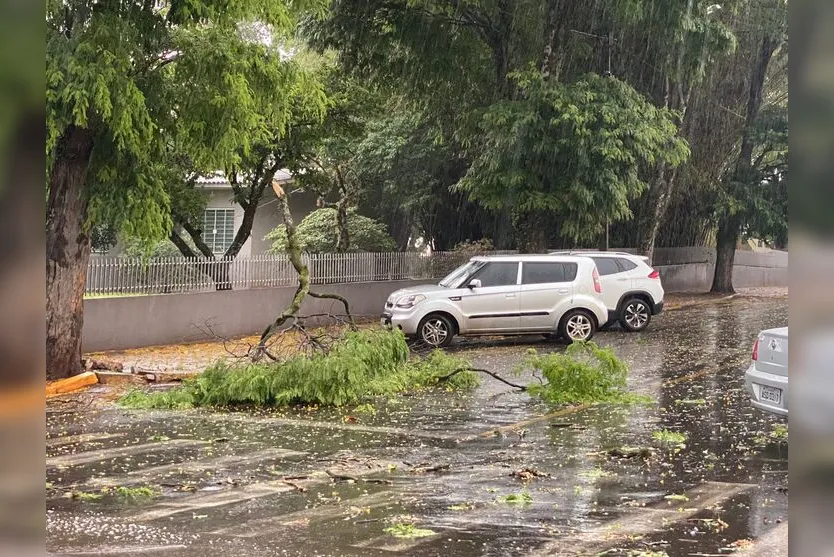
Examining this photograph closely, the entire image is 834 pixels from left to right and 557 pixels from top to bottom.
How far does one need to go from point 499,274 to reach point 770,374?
10.00 m

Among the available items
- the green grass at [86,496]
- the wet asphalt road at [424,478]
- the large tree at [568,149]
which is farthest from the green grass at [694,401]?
the large tree at [568,149]

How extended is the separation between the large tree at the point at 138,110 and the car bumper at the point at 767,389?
7.64m

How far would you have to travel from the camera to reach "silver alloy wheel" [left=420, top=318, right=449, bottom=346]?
62.9 ft

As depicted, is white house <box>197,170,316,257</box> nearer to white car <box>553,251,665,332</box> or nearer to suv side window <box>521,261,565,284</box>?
white car <box>553,251,665,332</box>

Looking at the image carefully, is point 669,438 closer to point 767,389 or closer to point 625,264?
point 767,389

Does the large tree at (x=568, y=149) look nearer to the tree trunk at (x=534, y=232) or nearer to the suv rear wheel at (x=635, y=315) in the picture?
the tree trunk at (x=534, y=232)

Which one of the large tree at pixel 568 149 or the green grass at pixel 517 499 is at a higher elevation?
the large tree at pixel 568 149

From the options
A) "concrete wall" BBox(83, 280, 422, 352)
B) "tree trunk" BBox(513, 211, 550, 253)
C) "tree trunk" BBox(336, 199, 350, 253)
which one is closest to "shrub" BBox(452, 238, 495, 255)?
"tree trunk" BBox(513, 211, 550, 253)

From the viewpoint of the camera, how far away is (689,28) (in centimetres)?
2561

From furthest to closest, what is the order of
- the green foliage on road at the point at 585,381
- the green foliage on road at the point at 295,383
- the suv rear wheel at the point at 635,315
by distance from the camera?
1. the suv rear wheel at the point at 635,315
2. the green foliage on road at the point at 585,381
3. the green foliage on road at the point at 295,383

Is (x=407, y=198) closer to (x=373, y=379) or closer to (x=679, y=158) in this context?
(x=679, y=158)

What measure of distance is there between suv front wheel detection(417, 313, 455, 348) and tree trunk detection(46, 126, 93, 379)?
6956 millimetres

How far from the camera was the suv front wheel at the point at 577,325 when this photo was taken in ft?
64.7
